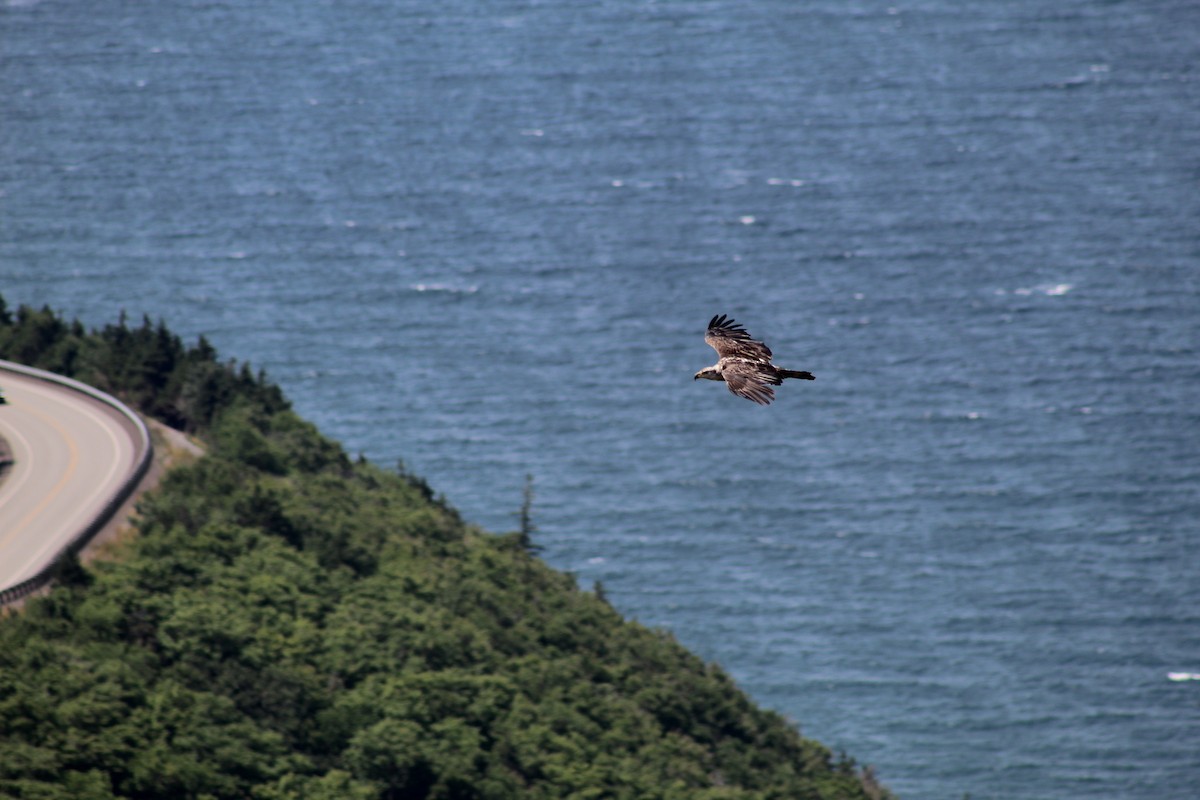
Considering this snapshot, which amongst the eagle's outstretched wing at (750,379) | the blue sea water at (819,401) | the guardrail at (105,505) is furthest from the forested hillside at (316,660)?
the eagle's outstretched wing at (750,379)

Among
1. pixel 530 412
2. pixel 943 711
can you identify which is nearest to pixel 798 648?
pixel 943 711

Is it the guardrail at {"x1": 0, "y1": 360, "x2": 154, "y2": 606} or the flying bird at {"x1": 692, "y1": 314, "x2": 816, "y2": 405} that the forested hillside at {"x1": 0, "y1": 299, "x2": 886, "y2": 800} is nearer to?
the guardrail at {"x1": 0, "y1": 360, "x2": 154, "y2": 606}

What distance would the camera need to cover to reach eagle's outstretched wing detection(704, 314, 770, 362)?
5041cm

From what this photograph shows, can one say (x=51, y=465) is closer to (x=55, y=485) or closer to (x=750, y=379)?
(x=55, y=485)

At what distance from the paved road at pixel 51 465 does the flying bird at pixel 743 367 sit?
133 ft

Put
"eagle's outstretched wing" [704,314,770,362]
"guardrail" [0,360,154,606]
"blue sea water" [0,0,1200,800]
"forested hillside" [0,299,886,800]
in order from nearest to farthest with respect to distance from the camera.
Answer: "eagle's outstretched wing" [704,314,770,362]
"forested hillside" [0,299,886,800]
"guardrail" [0,360,154,606]
"blue sea water" [0,0,1200,800]

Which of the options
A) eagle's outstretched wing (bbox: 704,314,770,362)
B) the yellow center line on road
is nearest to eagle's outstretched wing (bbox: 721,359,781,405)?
eagle's outstretched wing (bbox: 704,314,770,362)

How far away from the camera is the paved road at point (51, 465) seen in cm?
8569

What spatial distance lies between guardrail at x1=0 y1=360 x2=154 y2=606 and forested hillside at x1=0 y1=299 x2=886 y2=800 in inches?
34.2

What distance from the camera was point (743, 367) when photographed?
162 feet

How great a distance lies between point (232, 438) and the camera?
10250 cm

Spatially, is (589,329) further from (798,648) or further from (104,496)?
(104,496)

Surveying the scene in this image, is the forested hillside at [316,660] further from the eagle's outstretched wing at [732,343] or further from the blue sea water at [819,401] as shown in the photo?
the eagle's outstretched wing at [732,343]

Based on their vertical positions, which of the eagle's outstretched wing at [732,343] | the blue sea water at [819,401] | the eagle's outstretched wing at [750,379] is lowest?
the eagle's outstretched wing at [750,379]
